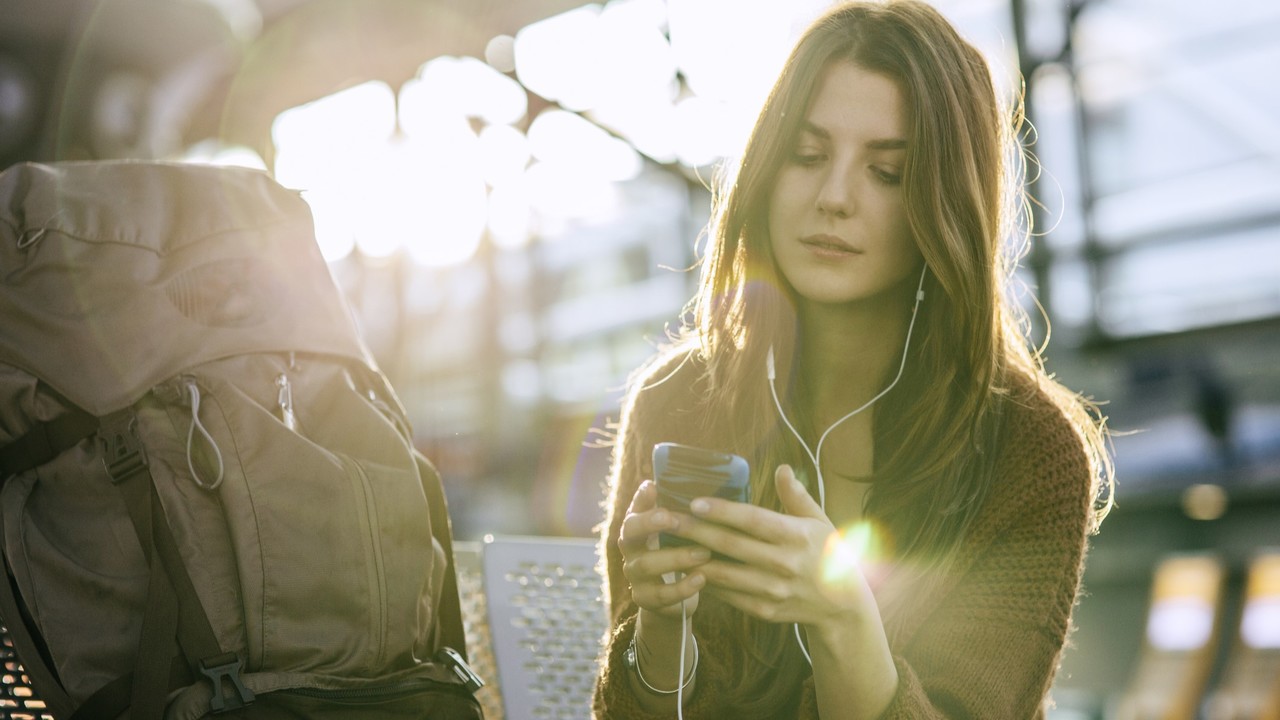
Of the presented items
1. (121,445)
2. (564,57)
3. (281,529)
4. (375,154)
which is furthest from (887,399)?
(375,154)

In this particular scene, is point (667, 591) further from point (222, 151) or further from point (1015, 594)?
point (222, 151)

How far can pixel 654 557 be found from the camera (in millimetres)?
981

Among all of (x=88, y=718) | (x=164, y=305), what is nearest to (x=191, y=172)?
(x=164, y=305)

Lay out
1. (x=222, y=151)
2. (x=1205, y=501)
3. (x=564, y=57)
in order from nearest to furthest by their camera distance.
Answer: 1. (x=1205, y=501)
2. (x=564, y=57)
3. (x=222, y=151)

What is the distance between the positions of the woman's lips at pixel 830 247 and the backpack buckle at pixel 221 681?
819mm

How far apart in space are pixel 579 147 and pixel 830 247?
711 centimetres

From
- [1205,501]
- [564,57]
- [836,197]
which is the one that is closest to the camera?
[836,197]

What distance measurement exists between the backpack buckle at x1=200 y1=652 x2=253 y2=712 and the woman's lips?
82cm

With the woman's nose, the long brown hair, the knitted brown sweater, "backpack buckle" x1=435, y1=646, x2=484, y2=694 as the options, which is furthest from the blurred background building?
"backpack buckle" x1=435, y1=646, x2=484, y2=694

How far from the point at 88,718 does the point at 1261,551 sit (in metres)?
6.32

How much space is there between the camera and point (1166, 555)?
6.27 m

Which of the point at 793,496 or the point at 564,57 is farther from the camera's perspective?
the point at 564,57

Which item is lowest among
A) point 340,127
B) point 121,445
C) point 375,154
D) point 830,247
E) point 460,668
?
point 460,668

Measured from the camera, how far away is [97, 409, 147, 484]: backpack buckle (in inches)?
44.0
